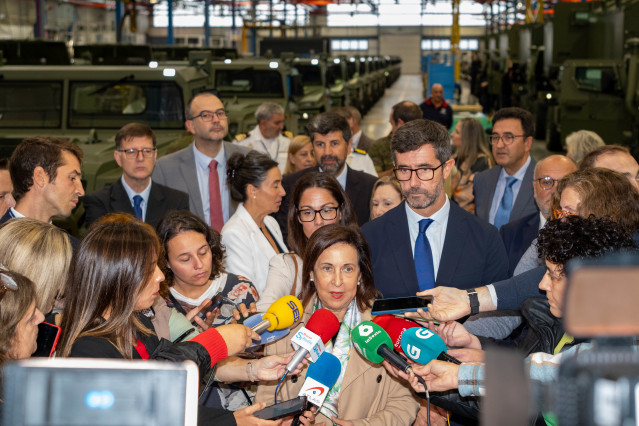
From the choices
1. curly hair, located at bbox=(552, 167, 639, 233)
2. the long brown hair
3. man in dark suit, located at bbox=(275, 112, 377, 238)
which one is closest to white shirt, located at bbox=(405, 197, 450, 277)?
curly hair, located at bbox=(552, 167, 639, 233)

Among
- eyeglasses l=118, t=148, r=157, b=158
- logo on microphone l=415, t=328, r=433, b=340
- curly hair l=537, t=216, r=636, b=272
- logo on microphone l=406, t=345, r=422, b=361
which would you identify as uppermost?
eyeglasses l=118, t=148, r=157, b=158

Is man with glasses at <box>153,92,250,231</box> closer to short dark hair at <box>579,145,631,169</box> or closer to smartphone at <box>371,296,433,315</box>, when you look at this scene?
short dark hair at <box>579,145,631,169</box>

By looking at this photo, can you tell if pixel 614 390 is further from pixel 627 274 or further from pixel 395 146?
pixel 395 146

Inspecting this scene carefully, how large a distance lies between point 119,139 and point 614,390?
473cm

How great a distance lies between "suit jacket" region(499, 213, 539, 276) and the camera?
4.54 meters

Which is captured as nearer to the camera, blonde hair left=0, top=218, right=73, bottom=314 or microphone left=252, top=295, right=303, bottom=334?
microphone left=252, top=295, right=303, bottom=334

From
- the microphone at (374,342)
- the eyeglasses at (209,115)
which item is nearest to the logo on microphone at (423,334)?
the microphone at (374,342)

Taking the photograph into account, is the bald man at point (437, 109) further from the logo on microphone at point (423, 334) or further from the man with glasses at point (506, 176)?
the logo on microphone at point (423, 334)

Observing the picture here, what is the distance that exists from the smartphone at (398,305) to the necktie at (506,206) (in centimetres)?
266

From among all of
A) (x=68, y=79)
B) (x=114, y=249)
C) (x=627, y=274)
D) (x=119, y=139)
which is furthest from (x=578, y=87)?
(x=627, y=274)

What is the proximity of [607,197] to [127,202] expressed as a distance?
3.26 meters

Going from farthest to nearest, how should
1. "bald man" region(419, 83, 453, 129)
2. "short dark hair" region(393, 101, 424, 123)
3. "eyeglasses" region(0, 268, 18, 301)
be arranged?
"bald man" region(419, 83, 453, 129) < "short dark hair" region(393, 101, 424, 123) < "eyeglasses" region(0, 268, 18, 301)

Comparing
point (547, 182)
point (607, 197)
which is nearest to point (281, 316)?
point (607, 197)

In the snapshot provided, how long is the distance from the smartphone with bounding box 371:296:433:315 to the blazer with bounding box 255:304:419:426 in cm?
32
